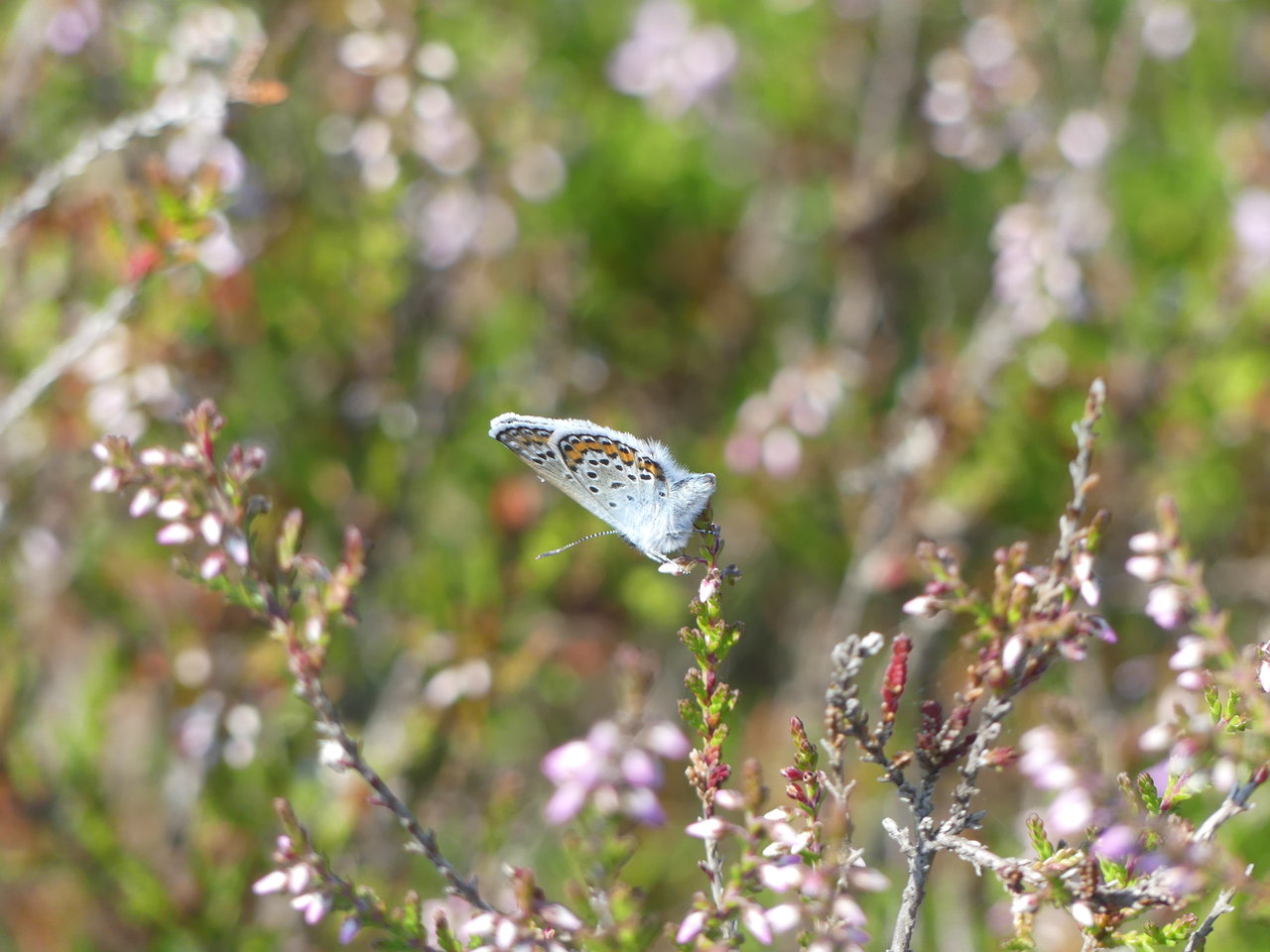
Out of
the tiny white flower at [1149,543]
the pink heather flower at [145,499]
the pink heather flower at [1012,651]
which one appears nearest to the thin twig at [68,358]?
the pink heather flower at [145,499]

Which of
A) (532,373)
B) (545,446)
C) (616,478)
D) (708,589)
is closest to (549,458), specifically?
(545,446)

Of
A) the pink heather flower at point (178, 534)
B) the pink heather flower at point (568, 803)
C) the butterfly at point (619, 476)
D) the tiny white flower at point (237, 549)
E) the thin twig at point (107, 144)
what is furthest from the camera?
the thin twig at point (107, 144)

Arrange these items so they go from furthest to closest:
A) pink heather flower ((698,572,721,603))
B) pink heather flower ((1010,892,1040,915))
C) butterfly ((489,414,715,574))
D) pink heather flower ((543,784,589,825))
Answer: butterfly ((489,414,715,574)) → pink heather flower ((698,572,721,603)) → pink heather flower ((1010,892,1040,915)) → pink heather flower ((543,784,589,825))

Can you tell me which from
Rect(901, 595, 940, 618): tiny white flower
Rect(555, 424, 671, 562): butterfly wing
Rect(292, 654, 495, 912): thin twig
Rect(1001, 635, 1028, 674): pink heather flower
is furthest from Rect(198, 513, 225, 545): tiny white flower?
Rect(1001, 635, 1028, 674): pink heather flower

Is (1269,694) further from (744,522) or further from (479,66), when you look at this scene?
(479,66)

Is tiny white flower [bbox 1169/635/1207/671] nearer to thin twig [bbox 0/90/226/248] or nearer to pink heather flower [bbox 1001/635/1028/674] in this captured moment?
pink heather flower [bbox 1001/635/1028/674]

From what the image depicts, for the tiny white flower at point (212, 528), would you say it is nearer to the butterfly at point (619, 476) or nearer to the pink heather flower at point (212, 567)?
the pink heather flower at point (212, 567)
